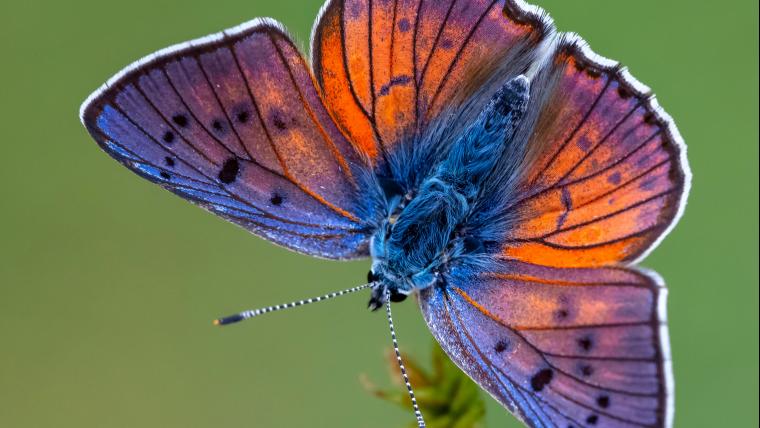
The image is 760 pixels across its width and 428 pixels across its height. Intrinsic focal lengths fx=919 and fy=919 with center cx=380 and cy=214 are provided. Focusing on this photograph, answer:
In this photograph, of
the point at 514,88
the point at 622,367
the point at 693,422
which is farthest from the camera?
the point at 693,422

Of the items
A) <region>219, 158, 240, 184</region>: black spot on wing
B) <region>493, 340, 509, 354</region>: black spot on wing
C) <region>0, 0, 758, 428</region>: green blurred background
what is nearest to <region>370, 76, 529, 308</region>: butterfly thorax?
<region>493, 340, 509, 354</region>: black spot on wing

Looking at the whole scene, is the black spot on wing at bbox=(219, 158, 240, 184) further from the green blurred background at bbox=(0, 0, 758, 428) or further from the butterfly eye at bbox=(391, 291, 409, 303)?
the green blurred background at bbox=(0, 0, 758, 428)

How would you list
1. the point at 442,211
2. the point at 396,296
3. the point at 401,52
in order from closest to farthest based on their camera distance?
1. the point at 396,296
2. the point at 442,211
3. the point at 401,52

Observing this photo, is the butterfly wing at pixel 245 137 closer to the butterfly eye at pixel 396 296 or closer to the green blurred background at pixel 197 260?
the butterfly eye at pixel 396 296

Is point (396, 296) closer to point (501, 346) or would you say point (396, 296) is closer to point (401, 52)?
point (501, 346)

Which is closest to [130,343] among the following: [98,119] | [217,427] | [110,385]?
[110,385]

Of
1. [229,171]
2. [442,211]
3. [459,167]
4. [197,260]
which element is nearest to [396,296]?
[442,211]

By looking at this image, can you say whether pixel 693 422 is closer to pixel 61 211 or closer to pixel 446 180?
pixel 446 180
